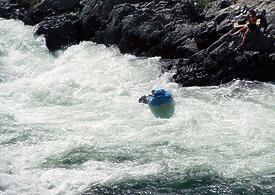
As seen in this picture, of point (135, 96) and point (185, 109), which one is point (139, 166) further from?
point (135, 96)

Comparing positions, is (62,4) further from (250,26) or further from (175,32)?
(250,26)

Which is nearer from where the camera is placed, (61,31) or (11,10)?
(61,31)

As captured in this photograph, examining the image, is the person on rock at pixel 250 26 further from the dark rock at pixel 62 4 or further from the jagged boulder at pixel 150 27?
the dark rock at pixel 62 4

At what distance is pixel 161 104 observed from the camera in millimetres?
16891

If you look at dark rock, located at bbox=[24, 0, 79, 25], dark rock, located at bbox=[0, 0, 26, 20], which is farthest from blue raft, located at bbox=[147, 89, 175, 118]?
dark rock, located at bbox=[0, 0, 26, 20]

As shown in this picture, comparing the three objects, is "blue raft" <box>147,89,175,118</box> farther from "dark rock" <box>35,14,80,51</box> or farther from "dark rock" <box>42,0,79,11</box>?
"dark rock" <box>42,0,79,11</box>

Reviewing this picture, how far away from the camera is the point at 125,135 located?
15859 mm

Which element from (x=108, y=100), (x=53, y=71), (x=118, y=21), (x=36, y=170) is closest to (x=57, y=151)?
(x=36, y=170)

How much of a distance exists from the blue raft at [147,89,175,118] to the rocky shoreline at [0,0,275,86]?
2113mm

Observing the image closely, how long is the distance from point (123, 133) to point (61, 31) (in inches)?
368

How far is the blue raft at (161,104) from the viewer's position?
1689 centimetres

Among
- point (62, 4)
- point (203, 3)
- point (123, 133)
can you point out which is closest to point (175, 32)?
point (203, 3)

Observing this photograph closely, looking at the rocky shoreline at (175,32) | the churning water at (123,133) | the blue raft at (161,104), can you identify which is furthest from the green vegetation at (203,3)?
the blue raft at (161,104)

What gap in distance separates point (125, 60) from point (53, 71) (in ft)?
9.53
